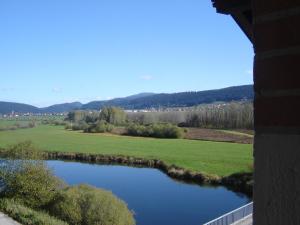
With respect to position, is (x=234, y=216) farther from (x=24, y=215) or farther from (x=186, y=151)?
(x=186, y=151)

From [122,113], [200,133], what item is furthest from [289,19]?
[122,113]

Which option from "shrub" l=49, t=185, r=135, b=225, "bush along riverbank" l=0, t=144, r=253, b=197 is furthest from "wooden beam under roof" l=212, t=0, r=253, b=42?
"bush along riverbank" l=0, t=144, r=253, b=197

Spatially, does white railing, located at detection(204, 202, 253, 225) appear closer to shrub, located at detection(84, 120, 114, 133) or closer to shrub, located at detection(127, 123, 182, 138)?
shrub, located at detection(127, 123, 182, 138)

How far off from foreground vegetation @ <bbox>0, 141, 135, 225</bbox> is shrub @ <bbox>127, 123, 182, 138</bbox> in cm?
6613

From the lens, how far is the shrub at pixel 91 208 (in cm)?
2011

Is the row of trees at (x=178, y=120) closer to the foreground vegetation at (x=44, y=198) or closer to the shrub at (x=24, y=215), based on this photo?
the foreground vegetation at (x=44, y=198)

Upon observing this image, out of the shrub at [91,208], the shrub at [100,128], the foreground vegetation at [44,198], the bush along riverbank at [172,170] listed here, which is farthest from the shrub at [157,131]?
the shrub at [91,208]

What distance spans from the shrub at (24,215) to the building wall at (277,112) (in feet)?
62.1

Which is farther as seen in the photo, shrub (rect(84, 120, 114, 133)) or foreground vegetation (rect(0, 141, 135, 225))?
shrub (rect(84, 120, 114, 133))

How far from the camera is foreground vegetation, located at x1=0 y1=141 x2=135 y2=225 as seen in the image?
2025 centimetres

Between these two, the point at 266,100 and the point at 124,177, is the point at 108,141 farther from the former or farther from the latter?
the point at 266,100

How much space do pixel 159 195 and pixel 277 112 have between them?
37.8m

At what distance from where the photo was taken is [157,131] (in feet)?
309

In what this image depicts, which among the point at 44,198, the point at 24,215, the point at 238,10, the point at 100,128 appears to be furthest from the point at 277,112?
the point at 100,128
